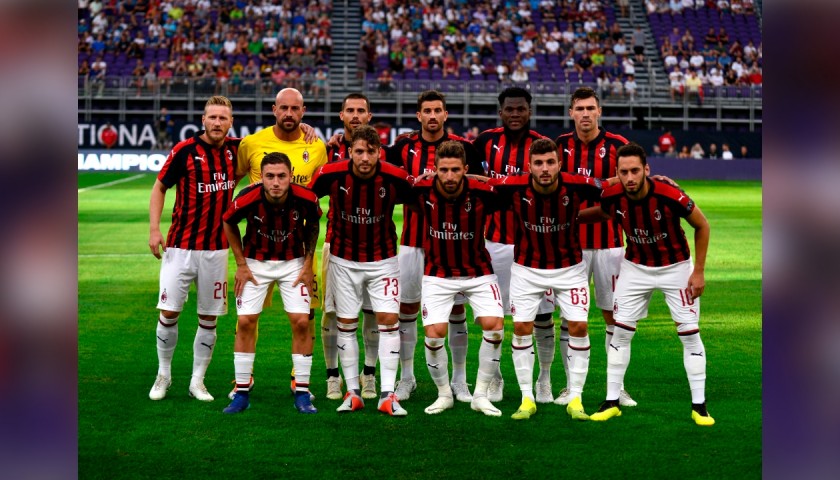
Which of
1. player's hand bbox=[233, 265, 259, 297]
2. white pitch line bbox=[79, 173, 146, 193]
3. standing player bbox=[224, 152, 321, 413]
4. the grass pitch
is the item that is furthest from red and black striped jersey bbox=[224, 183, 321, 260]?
white pitch line bbox=[79, 173, 146, 193]

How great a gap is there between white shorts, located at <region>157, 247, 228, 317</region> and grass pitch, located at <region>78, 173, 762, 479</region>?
688mm

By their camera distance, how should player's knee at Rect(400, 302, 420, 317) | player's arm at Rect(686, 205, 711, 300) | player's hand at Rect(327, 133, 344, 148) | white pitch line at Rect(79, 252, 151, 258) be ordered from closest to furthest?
player's arm at Rect(686, 205, 711, 300) < player's knee at Rect(400, 302, 420, 317) < player's hand at Rect(327, 133, 344, 148) < white pitch line at Rect(79, 252, 151, 258)

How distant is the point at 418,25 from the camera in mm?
38406

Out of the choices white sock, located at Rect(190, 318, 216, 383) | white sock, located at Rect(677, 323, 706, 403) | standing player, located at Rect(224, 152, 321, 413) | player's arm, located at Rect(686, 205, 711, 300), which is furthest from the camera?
white sock, located at Rect(190, 318, 216, 383)

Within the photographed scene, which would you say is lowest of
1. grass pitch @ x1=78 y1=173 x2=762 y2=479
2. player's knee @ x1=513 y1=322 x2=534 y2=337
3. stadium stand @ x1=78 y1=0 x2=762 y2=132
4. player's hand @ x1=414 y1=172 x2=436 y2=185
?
grass pitch @ x1=78 y1=173 x2=762 y2=479

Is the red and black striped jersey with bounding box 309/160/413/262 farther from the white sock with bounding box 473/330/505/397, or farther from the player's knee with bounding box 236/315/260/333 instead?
the white sock with bounding box 473/330/505/397

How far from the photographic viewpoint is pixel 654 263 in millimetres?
6785

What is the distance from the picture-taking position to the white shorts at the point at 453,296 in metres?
7.09

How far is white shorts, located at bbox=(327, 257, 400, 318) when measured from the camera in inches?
281

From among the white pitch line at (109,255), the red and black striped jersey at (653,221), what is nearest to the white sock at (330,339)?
the red and black striped jersey at (653,221)
